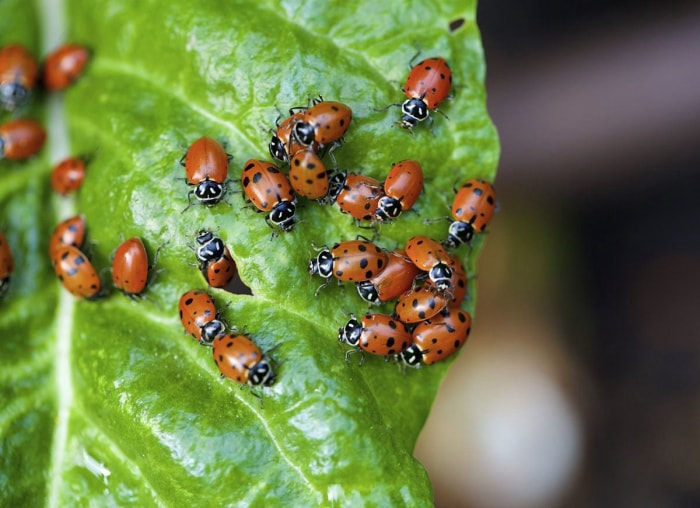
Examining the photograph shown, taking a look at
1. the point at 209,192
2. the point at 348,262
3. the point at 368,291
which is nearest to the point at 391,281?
the point at 368,291

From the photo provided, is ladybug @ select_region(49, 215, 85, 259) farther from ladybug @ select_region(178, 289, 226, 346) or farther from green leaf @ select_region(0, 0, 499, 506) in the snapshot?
ladybug @ select_region(178, 289, 226, 346)

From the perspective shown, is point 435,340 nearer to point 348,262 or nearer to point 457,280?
point 457,280

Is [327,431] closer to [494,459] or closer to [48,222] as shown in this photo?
[48,222]

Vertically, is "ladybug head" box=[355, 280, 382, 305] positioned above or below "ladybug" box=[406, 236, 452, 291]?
below

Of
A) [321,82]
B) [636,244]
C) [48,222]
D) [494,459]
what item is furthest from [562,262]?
[48,222]

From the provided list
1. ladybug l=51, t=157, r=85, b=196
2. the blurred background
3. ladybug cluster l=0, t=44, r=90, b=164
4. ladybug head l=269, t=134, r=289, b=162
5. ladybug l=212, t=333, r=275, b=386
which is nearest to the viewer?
ladybug l=212, t=333, r=275, b=386

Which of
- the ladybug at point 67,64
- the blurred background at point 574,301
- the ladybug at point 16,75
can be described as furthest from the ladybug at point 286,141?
the blurred background at point 574,301

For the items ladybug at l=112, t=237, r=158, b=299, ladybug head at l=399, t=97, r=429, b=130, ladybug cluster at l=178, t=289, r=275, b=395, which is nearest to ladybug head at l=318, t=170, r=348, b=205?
ladybug head at l=399, t=97, r=429, b=130
